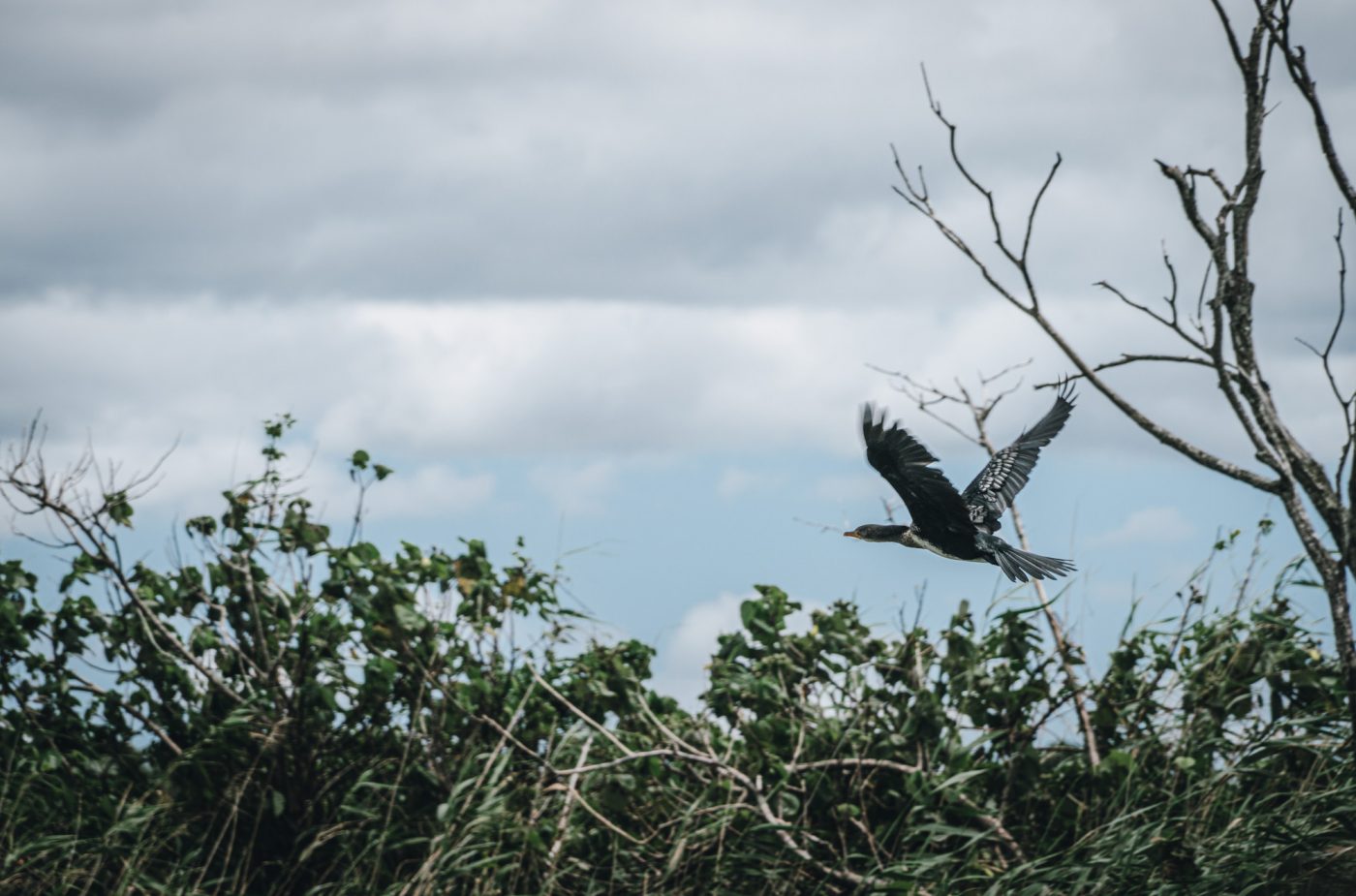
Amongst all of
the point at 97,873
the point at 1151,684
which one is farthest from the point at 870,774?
the point at 97,873

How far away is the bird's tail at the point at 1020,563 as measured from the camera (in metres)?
2.28

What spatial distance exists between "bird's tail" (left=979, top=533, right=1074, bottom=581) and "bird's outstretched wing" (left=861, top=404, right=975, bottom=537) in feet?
0.21

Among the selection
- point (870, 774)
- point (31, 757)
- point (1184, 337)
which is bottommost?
point (31, 757)

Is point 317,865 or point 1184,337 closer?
point 1184,337

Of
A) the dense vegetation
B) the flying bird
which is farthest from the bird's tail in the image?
the dense vegetation

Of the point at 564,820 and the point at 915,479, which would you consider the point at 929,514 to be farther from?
the point at 564,820

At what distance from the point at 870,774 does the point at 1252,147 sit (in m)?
2.27

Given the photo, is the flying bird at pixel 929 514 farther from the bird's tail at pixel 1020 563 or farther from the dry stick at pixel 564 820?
the dry stick at pixel 564 820

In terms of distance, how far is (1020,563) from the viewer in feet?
8.03

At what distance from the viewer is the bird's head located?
258 cm

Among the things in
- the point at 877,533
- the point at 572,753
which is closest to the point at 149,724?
the point at 572,753

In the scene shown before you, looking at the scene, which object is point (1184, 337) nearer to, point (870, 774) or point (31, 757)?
point (870, 774)

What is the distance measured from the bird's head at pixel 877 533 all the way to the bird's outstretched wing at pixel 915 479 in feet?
0.13

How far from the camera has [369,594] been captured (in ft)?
16.2
